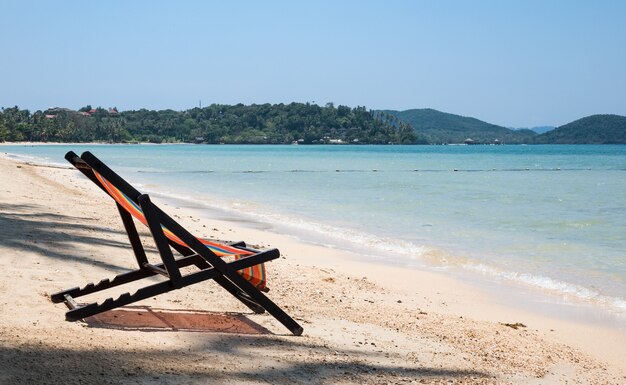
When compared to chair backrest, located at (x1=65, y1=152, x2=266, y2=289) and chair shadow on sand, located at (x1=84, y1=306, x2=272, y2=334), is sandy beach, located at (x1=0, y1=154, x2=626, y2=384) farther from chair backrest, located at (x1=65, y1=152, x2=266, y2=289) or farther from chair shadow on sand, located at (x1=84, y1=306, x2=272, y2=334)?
chair backrest, located at (x1=65, y1=152, x2=266, y2=289)

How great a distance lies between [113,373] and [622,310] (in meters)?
5.28

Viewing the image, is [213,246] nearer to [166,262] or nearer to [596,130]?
[166,262]

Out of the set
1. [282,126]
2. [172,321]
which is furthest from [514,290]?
[282,126]

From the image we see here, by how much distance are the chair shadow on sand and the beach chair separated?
0.44ft

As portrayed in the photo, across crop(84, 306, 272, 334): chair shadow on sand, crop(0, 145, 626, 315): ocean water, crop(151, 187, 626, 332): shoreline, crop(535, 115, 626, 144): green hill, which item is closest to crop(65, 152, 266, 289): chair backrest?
crop(84, 306, 272, 334): chair shadow on sand

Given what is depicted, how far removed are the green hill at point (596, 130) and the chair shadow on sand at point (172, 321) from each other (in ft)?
581

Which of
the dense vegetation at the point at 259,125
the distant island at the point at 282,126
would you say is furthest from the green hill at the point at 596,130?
the dense vegetation at the point at 259,125

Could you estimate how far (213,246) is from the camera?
15.3 ft

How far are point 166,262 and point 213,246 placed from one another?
0.58m

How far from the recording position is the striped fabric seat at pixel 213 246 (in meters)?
4.50

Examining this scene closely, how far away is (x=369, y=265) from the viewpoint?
8.74 metres

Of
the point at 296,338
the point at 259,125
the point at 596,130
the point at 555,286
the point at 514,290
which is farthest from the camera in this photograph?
the point at 259,125

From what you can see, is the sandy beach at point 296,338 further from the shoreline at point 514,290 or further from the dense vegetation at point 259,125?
the dense vegetation at point 259,125

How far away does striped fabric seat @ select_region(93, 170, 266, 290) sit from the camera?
450 centimetres
